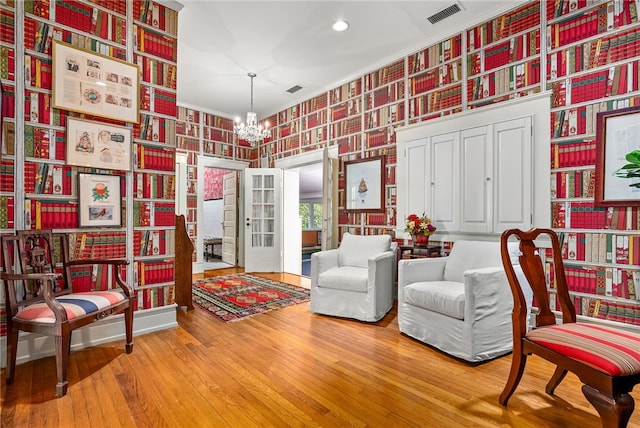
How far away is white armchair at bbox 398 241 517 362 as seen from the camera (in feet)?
7.76

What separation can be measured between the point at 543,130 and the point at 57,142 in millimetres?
4155

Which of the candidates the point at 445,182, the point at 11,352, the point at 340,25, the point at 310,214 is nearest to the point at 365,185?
the point at 445,182

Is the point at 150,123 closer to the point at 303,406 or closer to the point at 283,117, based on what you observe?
the point at 303,406

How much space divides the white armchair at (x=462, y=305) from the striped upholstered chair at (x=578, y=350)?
50 centimetres

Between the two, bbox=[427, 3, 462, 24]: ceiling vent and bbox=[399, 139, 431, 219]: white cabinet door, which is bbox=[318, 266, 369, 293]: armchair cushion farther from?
bbox=[427, 3, 462, 24]: ceiling vent

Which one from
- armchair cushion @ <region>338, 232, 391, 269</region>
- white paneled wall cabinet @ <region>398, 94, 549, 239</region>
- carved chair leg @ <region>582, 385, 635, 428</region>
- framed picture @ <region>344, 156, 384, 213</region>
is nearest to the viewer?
carved chair leg @ <region>582, 385, 635, 428</region>

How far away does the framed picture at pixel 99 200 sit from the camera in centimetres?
268

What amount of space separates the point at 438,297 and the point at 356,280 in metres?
0.90

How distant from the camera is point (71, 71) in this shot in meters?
2.63

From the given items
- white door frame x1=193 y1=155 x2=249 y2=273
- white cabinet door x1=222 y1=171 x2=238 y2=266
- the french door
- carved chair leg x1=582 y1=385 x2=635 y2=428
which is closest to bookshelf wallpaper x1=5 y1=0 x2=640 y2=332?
carved chair leg x1=582 y1=385 x2=635 y2=428

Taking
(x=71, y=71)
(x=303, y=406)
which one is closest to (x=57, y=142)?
(x=71, y=71)

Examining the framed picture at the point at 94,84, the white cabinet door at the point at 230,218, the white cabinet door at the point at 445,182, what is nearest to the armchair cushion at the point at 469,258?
the white cabinet door at the point at 445,182

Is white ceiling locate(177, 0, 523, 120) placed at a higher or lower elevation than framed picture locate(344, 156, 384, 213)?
higher

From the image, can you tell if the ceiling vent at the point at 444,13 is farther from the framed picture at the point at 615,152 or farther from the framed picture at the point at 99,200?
the framed picture at the point at 99,200
